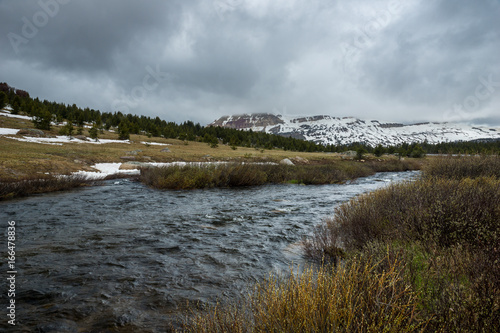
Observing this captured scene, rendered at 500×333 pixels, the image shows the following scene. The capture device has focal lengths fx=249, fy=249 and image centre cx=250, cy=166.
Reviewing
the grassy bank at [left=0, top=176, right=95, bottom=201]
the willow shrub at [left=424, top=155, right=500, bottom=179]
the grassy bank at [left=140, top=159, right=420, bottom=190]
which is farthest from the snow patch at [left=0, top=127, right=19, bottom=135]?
the willow shrub at [left=424, top=155, right=500, bottom=179]

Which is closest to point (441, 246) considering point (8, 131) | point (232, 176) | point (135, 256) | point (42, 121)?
point (135, 256)

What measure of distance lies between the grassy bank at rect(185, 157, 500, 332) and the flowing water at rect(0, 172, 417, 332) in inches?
35.0

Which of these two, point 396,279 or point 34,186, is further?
point 34,186

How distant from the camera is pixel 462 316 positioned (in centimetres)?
197

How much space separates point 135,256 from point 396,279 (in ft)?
16.2

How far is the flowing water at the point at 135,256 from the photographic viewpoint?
345 cm

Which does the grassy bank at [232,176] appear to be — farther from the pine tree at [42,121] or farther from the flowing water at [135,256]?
the pine tree at [42,121]

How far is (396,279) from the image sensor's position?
2270mm

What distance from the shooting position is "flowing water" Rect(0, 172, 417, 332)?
3453 millimetres

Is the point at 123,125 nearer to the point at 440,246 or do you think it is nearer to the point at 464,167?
the point at 464,167

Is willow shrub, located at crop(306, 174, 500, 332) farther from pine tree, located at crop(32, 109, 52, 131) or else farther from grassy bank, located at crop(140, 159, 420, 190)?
pine tree, located at crop(32, 109, 52, 131)

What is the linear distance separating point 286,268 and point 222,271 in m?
1.23

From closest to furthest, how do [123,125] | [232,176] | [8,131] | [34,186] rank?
1. [34,186]
2. [232,176]
3. [8,131]
4. [123,125]

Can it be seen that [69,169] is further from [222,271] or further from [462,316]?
[462,316]
